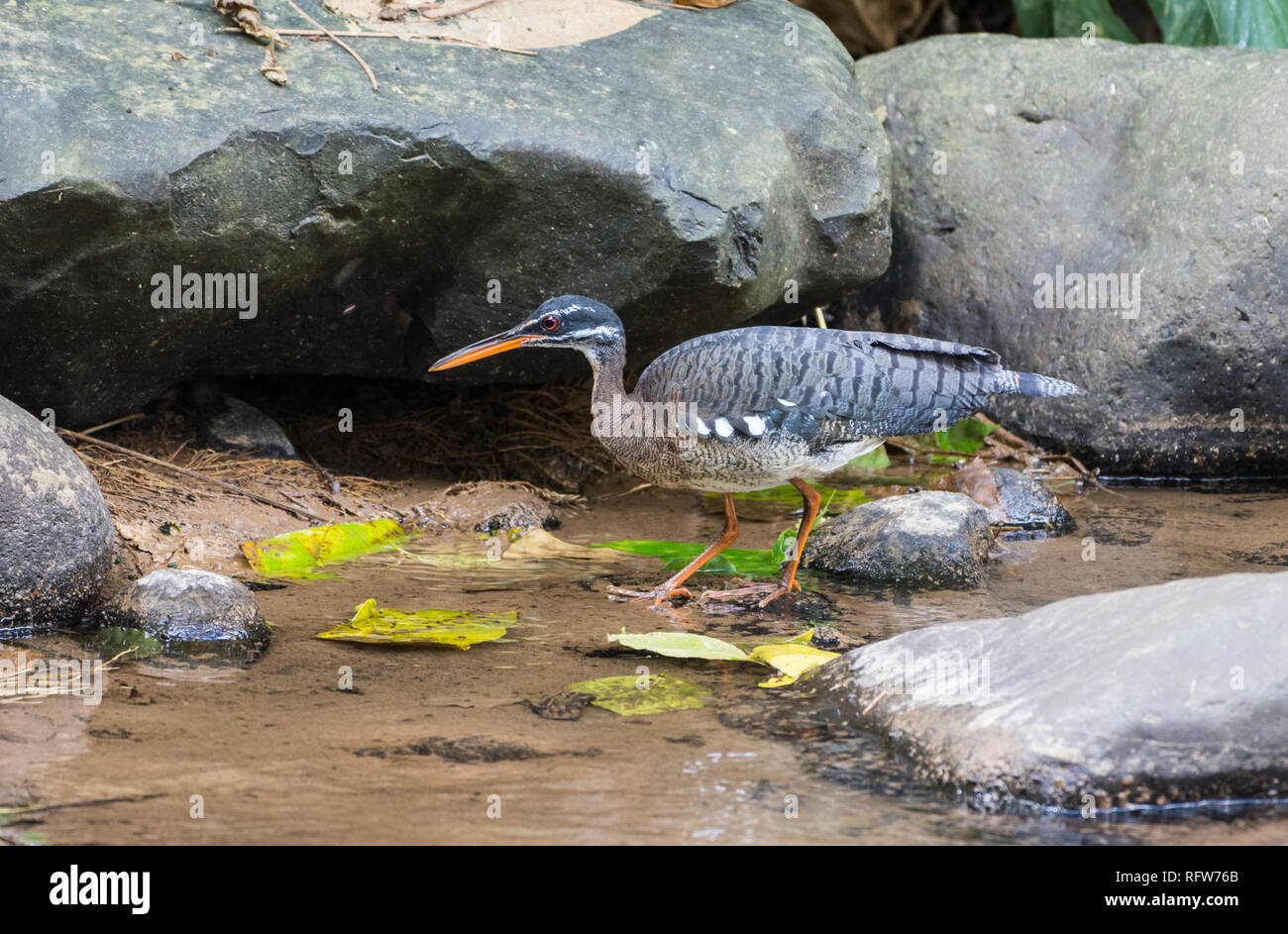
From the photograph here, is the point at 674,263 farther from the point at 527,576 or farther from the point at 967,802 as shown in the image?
the point at 967,802

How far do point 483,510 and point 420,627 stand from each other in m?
1.60

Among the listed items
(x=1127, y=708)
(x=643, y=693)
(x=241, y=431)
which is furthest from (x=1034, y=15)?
(x=1127, y=708)

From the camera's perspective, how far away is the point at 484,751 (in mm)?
3506

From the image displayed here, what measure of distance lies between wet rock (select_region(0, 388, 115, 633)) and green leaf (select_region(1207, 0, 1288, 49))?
23.5 feet

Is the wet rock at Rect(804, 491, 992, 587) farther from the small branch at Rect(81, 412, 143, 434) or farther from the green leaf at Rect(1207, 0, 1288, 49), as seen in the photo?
the green leaf at Rect(1207, 0, 1288, 49)

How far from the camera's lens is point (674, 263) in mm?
5785

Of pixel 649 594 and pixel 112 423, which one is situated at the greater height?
pixel 112 423

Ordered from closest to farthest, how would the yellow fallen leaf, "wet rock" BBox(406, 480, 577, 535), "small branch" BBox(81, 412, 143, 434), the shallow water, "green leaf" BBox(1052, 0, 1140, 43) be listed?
the shallow water < the yellow fallen leaf < "small branch" BBox(81, 412, 143, 434) < "wet rock" BBox(406, 480, 577, 535) < "green leaf" BBox(1052, 0, 1140, 43)

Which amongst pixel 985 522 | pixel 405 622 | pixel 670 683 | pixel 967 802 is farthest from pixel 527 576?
pixel 967 802

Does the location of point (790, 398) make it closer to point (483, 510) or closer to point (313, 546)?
point (483, 510)

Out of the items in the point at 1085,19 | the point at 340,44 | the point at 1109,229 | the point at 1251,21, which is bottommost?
the point at 1109,229

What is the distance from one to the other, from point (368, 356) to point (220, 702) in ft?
8.98

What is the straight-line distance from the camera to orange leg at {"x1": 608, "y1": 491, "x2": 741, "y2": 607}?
5.11 metres

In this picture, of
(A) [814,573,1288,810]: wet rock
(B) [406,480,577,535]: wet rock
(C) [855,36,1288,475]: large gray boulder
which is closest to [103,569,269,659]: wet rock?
(B) [406,480,577,535]: wet rock
